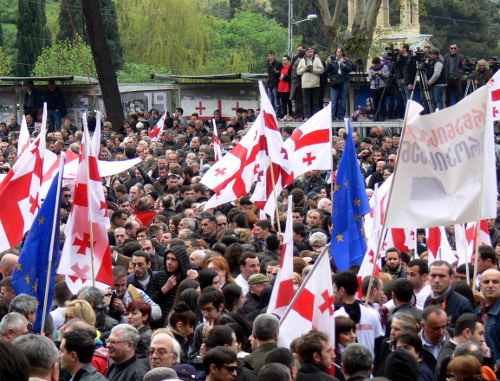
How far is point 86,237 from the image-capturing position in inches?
412

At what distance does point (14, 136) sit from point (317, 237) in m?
13.8

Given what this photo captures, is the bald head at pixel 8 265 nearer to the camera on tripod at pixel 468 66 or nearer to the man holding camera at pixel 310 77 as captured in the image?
the camera on tripod at pixel 468 66

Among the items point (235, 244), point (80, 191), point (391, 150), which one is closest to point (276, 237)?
point (235, 244)

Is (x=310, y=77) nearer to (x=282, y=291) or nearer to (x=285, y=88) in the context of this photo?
(x=285, y=88)

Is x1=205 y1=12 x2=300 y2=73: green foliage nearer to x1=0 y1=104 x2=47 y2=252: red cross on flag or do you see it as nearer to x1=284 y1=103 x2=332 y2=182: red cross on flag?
x1=284 y1=103 x2=332 y2=182: red cross on flag

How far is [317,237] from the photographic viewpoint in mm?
11930

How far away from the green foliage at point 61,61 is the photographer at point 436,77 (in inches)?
1358

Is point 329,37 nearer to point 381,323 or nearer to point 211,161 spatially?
point 211,161

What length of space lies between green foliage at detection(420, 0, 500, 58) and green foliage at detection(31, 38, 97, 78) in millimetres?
25471

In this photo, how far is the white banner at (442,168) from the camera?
912 cm

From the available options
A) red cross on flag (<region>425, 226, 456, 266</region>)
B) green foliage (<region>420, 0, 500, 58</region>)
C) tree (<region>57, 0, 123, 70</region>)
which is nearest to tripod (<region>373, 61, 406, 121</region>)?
red cross on flag (<region>425, 226, 456, 266</region>)

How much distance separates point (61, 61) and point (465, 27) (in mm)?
29438

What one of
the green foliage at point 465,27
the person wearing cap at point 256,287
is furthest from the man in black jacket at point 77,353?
the green foliage at point 465,27

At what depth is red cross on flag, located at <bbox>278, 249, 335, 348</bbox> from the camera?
7766 mm
